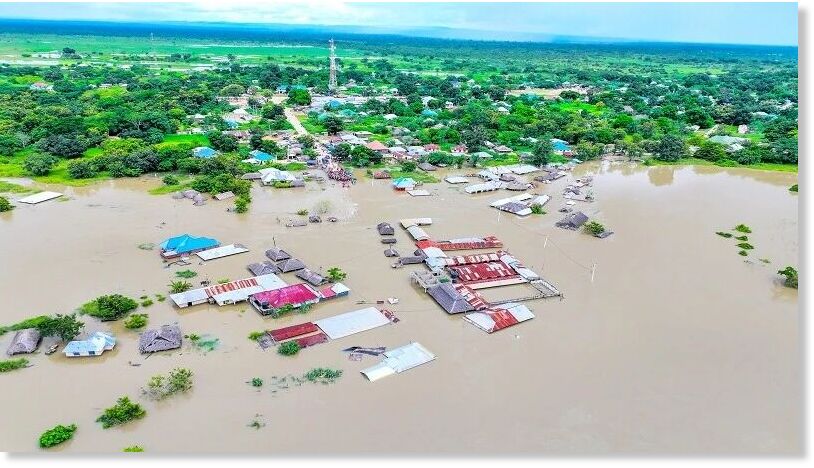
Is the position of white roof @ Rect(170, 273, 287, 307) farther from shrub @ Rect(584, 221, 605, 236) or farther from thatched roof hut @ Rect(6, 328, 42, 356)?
shrub @ Rect(584, 221, 605, 236)

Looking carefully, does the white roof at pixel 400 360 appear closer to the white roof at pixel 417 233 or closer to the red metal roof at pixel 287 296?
the red metal roof at pixel 287 296

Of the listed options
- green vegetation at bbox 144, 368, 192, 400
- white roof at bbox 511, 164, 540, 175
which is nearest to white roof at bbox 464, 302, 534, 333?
green vegetation at bbox 144, 368, 192, 400

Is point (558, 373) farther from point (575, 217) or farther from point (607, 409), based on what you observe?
point (575, 217)

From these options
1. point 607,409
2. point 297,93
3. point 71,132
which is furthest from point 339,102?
point 607,409

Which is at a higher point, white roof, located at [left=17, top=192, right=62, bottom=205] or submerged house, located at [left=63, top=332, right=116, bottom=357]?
white roof, located at [left=17, top=192, right=62, bottom=205]

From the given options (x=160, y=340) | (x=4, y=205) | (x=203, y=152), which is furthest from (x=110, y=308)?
(x=203, y=152)

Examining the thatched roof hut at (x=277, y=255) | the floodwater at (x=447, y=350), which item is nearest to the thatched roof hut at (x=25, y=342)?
the floodwater at (x=447, y=350)
